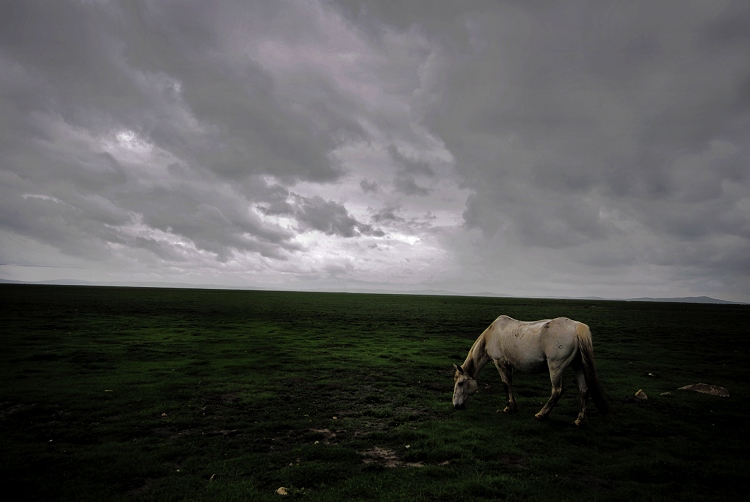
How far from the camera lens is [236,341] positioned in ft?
84.4

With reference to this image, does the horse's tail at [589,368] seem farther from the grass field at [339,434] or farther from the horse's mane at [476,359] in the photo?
the horse's mane at [476,359]

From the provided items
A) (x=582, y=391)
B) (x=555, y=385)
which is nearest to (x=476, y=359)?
(x=555, y=385)

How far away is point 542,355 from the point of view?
34.3 feet

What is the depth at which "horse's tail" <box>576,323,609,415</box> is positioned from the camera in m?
9.88

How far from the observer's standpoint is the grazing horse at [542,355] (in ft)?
33.0

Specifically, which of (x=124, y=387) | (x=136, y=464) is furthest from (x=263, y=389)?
(x=136, y=464)

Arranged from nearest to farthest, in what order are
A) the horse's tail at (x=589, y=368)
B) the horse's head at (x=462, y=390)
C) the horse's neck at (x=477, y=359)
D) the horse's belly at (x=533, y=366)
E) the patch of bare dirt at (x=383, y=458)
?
1. the patch of bare dirt at (x=383, y=458)
2. the horse's tail at (x=589, y=368)
3. the horse's belly at (x=533, y=366)
4. the horse's head at (x=462, y=390)
5. the horse's neck at (x=477, y=359)

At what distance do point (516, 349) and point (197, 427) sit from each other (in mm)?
9964

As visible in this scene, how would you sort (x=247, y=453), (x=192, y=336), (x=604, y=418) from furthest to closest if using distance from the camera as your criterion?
1. (x=192, y=336)
2. (x=604, y=418)
3. (x=247, y=453)

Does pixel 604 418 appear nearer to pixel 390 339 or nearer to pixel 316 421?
pixel 316 421

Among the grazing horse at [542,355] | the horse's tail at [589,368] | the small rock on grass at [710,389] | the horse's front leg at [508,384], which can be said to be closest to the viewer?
the horse's tail at [589,368]

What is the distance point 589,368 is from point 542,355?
1239mm

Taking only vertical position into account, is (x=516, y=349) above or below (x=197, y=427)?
above

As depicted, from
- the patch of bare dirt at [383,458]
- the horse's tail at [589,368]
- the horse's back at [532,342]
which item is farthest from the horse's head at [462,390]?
the patch of bare dirt at [383,458]
